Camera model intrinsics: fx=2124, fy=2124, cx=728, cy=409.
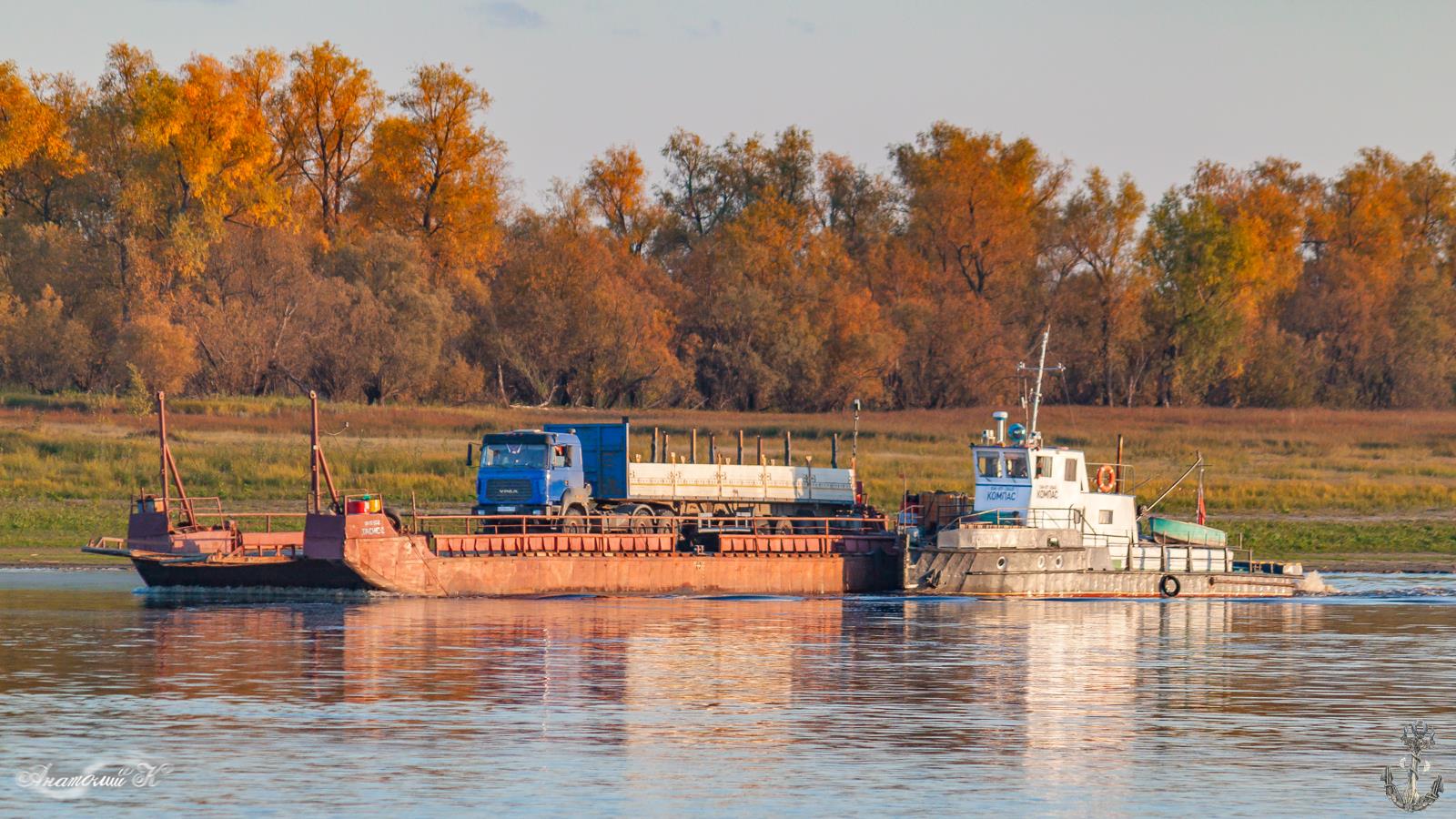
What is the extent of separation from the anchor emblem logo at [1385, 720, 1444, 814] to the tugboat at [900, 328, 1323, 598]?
83.1 ft

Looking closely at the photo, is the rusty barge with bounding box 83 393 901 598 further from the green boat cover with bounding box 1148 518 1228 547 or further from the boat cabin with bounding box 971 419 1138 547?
the green boat cover with bounding box 1148 518 1228 547

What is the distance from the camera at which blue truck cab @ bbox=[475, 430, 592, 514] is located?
56.4 metres

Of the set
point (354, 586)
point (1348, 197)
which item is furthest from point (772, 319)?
point (354, 586)

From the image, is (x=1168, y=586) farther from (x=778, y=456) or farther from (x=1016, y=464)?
(x=778, y=456)

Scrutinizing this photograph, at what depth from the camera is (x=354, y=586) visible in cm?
5278

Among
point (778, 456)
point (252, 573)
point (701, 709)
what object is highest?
point (778, 456)

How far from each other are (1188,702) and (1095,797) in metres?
9.20

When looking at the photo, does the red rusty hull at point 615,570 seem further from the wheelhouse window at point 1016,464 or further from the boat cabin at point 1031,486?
the wheelhouse window at point 1016,464

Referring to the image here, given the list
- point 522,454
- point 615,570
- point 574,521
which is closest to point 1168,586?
point 615,570

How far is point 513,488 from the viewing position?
56.6 meters

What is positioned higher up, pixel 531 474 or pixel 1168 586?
pixel 531 474

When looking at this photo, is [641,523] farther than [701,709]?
Yes

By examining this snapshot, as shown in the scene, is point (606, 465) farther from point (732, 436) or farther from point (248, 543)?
point (732, 436)

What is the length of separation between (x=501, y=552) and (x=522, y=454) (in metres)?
3.39
